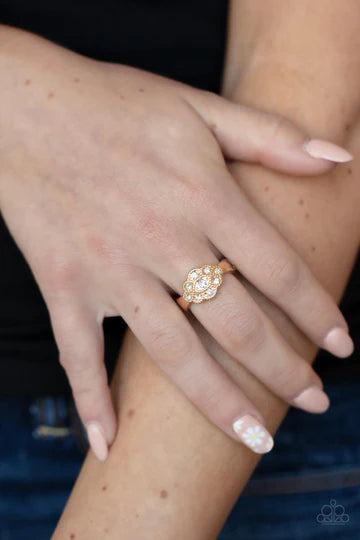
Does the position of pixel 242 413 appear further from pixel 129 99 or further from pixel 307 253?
pixel 129 99

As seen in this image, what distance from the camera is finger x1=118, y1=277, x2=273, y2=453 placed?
77cm

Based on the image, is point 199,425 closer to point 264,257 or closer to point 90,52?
point 264,257

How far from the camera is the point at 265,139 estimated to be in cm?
80

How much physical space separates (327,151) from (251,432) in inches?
15.1

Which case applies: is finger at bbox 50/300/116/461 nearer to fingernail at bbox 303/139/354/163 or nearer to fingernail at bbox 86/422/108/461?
fingernail at bbox 86/422/108/461

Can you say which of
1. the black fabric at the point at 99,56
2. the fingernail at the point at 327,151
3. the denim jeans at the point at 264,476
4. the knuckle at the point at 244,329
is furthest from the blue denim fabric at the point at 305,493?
the fingernail at the point at 327,151

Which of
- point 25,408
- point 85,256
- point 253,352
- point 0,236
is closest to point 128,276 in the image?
point 85,256

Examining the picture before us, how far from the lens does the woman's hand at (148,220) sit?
0.77 meters

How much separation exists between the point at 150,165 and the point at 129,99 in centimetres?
10

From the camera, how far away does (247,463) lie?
0.82m

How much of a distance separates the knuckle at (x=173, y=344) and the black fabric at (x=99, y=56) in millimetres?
203

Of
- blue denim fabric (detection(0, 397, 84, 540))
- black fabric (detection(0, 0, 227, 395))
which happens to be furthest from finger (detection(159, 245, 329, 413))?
blue denim fabric (detection(0, 397, 84, 540))

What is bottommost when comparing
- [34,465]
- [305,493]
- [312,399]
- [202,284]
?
[34,465]

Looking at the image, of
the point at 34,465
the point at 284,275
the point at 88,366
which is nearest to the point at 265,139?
the point at 284,275
